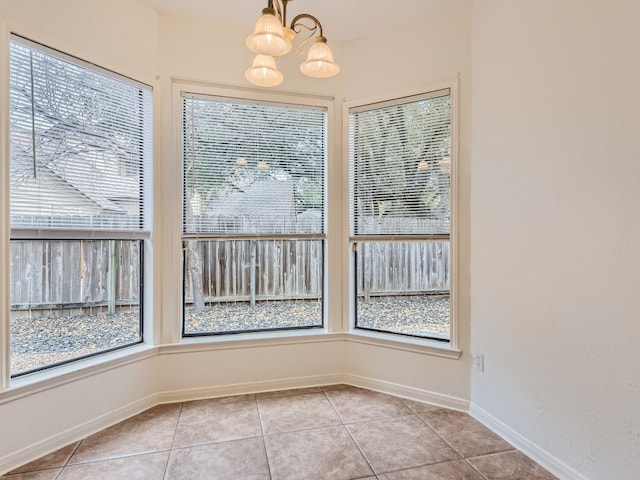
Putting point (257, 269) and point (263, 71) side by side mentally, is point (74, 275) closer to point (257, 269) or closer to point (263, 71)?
point (257, 269)

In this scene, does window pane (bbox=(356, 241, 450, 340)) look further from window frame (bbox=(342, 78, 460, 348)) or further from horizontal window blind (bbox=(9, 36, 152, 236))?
horizontal window blind (bbox=(9, 36, 152, 236))

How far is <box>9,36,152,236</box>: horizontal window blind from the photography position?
5.99 feet

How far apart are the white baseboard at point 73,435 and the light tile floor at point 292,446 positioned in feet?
0.14

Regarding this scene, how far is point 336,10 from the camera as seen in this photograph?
7.69 feet

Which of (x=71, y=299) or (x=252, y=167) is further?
(x=252, y=167)

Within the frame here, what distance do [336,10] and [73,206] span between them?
7.02 ft

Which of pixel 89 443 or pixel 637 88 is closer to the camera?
pixel 637 88

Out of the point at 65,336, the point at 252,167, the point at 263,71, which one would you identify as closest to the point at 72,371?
the point at 65,336

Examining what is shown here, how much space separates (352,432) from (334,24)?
2.79 meters

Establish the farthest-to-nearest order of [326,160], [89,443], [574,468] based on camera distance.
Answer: [326,160], [89,443], [574,468]

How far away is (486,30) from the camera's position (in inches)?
85.4

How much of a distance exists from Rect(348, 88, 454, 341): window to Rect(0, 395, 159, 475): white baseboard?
5.51 ft

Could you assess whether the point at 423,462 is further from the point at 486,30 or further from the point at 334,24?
the point at 334,24

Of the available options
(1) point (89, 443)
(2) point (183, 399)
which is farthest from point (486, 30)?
(1) point (89, 443)
